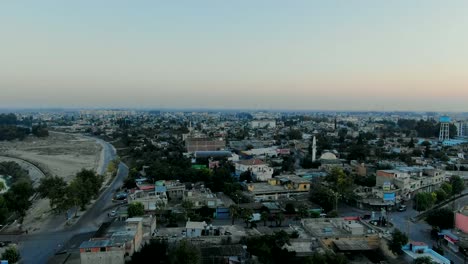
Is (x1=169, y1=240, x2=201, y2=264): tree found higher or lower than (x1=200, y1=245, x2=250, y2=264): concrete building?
higher

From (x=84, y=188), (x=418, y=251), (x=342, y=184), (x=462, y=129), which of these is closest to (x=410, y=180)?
(x=342, y=184)

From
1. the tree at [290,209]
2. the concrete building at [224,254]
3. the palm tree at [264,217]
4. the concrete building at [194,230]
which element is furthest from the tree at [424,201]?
the concrete building at [194,230]

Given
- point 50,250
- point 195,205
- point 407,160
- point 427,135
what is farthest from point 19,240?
point 427,135

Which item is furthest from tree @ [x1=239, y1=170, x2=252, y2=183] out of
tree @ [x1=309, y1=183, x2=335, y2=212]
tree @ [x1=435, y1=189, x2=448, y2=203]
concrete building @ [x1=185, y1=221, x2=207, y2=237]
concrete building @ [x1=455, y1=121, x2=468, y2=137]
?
concrete building @ [x1=455, y1=121, x2=468, y2=137]

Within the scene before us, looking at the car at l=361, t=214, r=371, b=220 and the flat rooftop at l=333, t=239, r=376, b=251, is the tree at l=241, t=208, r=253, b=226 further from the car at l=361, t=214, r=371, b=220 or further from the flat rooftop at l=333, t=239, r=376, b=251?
the car at l=361, t=214, r=371, b=220

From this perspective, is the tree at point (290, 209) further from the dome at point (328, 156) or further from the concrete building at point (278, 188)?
the dome at point (328, 156)

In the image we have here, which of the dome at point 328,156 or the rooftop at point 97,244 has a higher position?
the rooftop at point 97,244

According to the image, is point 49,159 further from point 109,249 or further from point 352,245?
point 352,245

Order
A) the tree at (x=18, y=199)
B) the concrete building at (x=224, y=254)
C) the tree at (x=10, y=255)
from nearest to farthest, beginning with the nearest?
the concrete building at (x=224, y=254)
the tree at (x=10, y=255)
the tree at (x=18, y=199)
